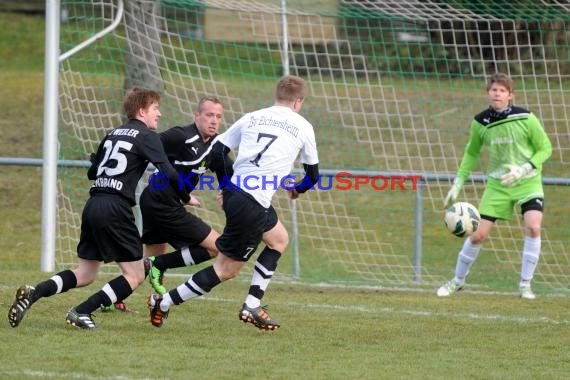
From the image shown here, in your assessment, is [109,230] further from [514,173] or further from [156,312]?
[514,173]

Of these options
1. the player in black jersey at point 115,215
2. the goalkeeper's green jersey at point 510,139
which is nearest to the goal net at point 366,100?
the goalkeeper's green jersey at point 510,139

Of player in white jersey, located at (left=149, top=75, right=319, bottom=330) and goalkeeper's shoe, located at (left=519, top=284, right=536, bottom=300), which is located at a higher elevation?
player in white jersey, located at (left=149, top=75, right=319, bottom=330)

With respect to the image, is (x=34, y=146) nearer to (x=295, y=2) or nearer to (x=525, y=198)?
(x=295, y=2)

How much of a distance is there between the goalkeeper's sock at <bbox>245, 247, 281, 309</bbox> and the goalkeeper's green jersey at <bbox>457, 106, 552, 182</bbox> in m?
2.66

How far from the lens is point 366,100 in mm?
12602

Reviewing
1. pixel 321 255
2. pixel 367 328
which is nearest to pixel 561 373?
pixel 367 328

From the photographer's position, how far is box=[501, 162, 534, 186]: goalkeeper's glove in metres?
8.51

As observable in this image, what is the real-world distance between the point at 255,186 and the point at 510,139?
3076 mm

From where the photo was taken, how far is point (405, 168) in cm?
1449

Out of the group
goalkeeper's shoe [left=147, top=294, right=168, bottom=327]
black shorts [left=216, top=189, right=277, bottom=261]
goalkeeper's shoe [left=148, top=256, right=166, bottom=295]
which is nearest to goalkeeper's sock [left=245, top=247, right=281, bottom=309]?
black shorts [left=216, top=189, right=277, bottom=261]

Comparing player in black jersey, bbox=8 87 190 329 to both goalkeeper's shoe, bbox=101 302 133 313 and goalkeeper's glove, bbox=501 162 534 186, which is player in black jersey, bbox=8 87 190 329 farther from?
goalkeeper's glove, bbox=501 162 534 186

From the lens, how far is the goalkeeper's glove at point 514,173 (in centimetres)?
851

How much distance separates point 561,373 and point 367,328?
176 cm

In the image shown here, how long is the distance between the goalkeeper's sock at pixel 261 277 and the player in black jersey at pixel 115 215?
2.35 ft
